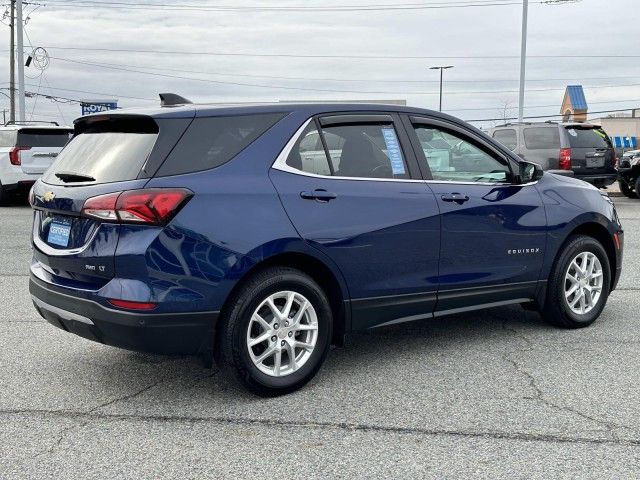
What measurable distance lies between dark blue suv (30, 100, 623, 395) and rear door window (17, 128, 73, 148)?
12.5 m

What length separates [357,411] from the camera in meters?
4.28

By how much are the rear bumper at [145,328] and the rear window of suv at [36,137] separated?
43.3 feet

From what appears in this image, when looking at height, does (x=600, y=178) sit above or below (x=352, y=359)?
above

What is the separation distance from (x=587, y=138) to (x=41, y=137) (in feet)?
39.5

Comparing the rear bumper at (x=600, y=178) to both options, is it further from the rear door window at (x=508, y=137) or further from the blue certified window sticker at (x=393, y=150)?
the blue certified window sticker at (x=393, y=150)

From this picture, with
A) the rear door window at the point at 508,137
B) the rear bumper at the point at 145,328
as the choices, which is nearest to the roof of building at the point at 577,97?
the rear door window at the point at 508,137

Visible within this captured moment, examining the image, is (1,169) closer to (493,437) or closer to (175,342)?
(175,342)

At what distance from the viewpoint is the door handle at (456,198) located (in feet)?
17.0

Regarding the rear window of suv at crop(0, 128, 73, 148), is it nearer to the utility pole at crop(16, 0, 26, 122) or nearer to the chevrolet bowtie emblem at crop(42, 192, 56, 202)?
the utility pole at crop(16, 0, 26, 122)

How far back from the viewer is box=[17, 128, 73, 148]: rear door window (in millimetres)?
16625

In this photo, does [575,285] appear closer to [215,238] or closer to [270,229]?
[270,229]

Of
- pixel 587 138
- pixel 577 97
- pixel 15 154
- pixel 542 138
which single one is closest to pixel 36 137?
pixel 15 154

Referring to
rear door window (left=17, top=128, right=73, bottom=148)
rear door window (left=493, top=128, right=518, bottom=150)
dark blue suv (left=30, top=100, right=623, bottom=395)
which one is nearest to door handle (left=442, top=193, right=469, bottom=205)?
dark blue suv (left=30, top=100, right=623, bottom=395)

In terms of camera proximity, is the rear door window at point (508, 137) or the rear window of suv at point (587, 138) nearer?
the rear window of suv at point (587, 138)
